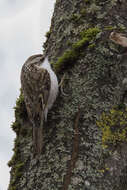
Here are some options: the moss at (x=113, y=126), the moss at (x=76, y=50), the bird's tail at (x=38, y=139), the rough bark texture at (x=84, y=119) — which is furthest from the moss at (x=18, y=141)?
the moss at (x=113, y=126)

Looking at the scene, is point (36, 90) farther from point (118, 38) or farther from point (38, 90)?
point (118, 38)

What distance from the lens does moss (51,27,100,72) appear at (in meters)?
1.91

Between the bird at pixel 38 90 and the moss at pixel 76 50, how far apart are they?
0.09 metres

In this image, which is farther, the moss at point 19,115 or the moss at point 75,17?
the moss at point 75,17

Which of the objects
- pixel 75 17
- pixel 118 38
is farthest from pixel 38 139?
pixel 75 17

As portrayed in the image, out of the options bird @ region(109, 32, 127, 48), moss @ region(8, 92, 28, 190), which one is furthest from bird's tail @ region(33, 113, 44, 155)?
bird @ region(109, 32, 127, 48)

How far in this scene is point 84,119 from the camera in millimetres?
1628

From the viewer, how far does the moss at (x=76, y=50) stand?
1.91m

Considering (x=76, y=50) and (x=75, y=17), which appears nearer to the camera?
(x=76, y=50)

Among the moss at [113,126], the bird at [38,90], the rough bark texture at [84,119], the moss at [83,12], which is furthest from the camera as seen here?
the moss at [83,12]

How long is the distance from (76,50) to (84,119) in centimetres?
49

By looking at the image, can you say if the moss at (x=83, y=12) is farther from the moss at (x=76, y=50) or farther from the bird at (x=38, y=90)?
the bird at (x=38, y=90)

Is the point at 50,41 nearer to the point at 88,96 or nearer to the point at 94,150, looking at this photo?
the point at 88,96

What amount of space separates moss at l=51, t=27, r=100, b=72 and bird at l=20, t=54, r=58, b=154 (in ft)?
0.31
